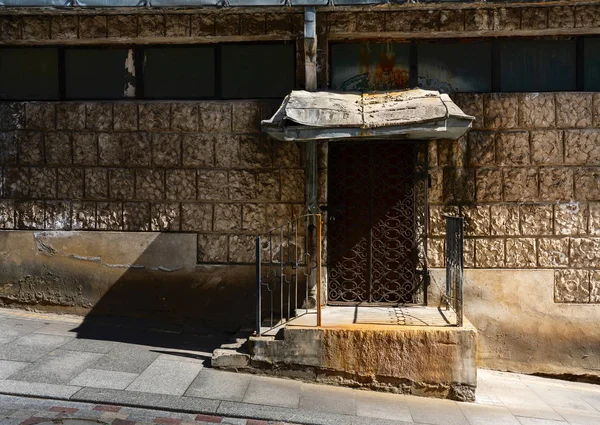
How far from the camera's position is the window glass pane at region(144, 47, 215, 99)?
7.95m

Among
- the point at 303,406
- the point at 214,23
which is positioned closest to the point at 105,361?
the point at 303,406

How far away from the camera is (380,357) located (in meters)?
6.12

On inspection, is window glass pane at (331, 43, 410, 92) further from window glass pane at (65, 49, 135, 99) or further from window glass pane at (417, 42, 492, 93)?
window glass pane at (65, 49, 135, 99)

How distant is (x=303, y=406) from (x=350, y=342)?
93cm

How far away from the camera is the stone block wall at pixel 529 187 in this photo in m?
7.52

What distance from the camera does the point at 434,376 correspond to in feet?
20.0

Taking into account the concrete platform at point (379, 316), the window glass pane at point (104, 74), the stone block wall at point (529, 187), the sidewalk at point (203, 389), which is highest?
the window glass pane at point (104, 74)

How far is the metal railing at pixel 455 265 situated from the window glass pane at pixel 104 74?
4963mm

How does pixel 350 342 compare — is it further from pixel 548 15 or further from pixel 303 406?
pixel 548 15

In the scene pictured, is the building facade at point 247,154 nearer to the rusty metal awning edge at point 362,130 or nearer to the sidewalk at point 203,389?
the sidewalk at point 203,389

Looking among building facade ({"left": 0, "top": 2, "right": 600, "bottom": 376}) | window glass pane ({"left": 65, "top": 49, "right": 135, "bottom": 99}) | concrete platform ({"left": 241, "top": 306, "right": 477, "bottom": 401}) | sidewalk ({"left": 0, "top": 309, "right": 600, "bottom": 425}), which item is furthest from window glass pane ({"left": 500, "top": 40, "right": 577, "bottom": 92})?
window glass pane ({"left": 65, "top": 49, "right": 135, "bottom": 99})

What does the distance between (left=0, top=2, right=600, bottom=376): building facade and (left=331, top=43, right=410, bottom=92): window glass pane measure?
0.8 inches

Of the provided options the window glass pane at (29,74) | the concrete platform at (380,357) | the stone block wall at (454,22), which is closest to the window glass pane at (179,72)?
the window glass pane at (29,74)

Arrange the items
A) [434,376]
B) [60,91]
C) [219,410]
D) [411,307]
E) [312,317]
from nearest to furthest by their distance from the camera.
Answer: [219,410] → [434,376] → [312,317] → [411,307] → [60,91]
